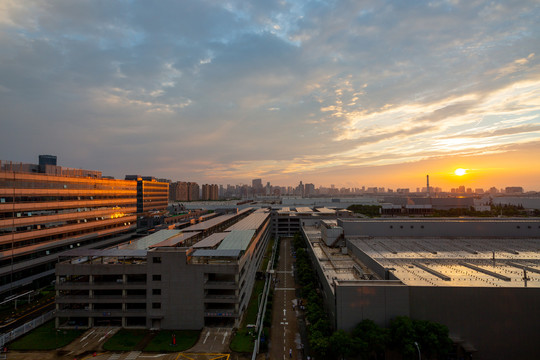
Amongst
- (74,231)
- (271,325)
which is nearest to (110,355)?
(271,325)

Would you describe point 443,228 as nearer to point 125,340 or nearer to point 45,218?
point 125,340

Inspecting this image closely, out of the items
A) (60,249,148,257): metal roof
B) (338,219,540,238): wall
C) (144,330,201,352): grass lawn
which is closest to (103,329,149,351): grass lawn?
(144,330,201,352): grass lawn

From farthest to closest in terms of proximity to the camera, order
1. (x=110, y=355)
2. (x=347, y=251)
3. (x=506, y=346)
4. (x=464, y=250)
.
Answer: (x=347, y=251), (x=464, y=250), (x=110, y=355), (x=506, y=346)

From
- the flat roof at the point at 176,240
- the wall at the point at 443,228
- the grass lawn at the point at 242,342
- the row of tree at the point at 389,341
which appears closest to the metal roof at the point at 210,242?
the flat roof at the point at 176,240

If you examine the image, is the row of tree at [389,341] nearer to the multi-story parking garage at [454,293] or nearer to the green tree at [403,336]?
the green tree at [403,336]

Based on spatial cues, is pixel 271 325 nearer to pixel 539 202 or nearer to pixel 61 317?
pixel 61 317

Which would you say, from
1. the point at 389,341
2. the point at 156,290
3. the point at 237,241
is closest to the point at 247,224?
the point at 237,241
